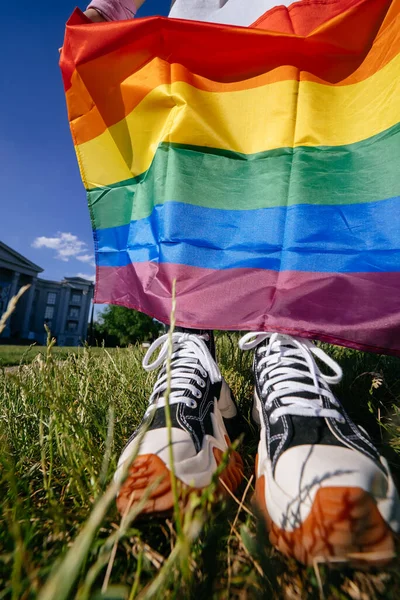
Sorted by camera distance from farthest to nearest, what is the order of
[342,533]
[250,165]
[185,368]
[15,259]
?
[15,259]
[250,165]
[185,368]
[342,533]

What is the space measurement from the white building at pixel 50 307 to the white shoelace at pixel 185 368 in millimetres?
42348

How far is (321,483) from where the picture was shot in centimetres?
50

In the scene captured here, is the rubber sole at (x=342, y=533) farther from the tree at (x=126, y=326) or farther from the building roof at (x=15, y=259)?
the building roof at (x=15, y=259)

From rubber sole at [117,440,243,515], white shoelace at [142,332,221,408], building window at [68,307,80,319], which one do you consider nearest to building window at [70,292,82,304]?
building window at [68,307,80,319]

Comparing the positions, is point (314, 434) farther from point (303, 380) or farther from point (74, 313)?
point (74, 313)

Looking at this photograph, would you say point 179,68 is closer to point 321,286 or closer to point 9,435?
point 321,286

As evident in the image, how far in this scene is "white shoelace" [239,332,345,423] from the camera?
2.31 ft

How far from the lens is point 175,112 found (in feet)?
4.59

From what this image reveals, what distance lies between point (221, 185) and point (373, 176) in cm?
60

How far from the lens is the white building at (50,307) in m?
40.1

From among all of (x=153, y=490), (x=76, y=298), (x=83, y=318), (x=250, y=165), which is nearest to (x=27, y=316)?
(x=83, y=318)

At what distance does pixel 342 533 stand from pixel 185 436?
0.33 m

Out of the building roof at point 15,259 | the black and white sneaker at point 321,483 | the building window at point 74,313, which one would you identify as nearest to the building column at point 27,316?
the building roof at point 15,259

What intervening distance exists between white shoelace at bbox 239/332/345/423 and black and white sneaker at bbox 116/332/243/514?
0.50 ft
